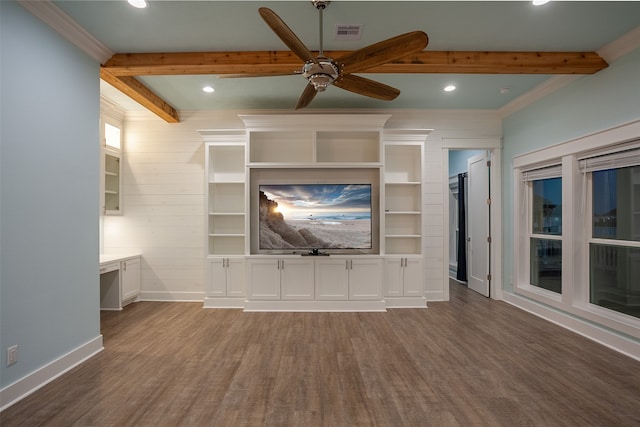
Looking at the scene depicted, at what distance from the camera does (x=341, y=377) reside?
234 cm

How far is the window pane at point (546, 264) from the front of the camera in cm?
367

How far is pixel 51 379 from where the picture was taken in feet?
7.55

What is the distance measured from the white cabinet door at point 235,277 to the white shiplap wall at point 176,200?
61 centimetres

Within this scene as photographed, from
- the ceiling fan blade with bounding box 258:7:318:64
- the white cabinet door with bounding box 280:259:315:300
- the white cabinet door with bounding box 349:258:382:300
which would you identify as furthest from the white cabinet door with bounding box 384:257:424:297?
the ceiling fan blade with bounding box 258:7:318:64

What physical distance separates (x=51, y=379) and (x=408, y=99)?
4733mm

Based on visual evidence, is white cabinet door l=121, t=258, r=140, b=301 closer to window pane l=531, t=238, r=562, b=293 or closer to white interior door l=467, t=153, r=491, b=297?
white interior door l=467, t=153, r=491, b=297

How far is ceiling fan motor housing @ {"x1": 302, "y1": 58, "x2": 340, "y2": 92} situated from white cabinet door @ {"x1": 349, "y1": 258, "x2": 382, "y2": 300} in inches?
100

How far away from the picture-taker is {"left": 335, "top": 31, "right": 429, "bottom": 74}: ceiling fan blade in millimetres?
1764

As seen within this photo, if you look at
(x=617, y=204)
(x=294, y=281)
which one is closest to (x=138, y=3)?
(x=294, y=281)

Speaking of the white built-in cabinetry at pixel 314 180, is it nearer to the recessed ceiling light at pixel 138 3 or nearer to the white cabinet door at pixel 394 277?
the white cabinet door at pixel 394 277

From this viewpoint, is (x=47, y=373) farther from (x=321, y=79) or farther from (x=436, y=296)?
(x=436, y=296)

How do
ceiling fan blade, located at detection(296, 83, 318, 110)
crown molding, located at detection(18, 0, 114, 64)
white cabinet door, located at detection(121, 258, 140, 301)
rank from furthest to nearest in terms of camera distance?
white cabinet door, located at detection(121, 258, 140, 301)
ceiling fan blade, located at detection(296, 83, 318, 110)
crown molding, located at detection(18, 0, 114, 64)

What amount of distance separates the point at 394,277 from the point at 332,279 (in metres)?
0.91

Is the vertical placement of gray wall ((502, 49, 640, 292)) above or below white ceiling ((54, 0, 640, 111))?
below
